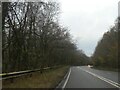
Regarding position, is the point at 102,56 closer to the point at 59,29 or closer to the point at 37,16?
the point at 59,29

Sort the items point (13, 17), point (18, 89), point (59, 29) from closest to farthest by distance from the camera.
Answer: point (18, 89) < point (13, 17) < point (59, 29)

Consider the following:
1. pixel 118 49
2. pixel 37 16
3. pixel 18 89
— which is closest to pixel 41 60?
pixel 37 16

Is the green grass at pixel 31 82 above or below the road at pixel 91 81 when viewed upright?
above

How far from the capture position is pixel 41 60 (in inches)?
1779

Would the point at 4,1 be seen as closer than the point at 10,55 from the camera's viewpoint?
Yes

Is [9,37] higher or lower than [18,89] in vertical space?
higher

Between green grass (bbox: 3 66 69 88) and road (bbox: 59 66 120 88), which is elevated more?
green grass (bbox: 3 66 69 88)

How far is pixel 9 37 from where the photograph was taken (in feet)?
103

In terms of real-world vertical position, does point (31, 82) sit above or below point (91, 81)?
above

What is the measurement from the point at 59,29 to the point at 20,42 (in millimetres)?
24507

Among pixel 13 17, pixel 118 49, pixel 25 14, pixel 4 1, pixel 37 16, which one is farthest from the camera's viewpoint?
pixel 118 49

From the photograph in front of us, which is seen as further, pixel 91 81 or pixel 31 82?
pixel 91 81

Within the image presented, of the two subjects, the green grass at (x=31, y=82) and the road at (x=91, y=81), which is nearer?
the green grass at (x=31, y=82)

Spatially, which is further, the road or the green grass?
the road
